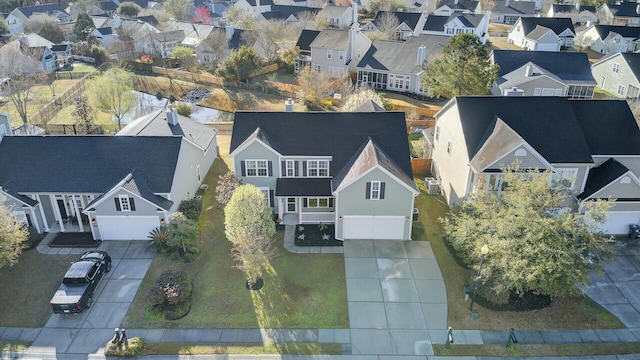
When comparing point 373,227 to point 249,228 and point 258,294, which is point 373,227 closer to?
point 249,228

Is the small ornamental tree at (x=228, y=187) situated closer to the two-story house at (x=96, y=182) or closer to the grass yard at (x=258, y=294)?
the grass yard at (x=258, y=294)

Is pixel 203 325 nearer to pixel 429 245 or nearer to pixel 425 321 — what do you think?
pixel 425 321

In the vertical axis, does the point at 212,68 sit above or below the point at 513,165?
below

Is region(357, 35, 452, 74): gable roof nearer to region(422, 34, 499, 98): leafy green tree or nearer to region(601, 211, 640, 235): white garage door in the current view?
region(422, 34, 499, 98): leafy green tree

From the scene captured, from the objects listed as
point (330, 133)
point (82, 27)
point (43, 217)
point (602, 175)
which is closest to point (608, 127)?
point (602, 175)

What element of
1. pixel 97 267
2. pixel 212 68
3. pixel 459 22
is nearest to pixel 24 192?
pixel 97 267

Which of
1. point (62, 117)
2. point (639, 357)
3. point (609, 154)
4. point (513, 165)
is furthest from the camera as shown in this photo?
point (62, 117)
